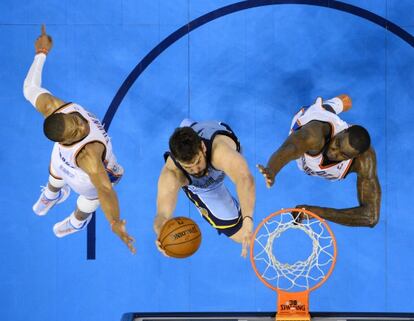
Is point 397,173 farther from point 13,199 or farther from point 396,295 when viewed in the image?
point 13,199

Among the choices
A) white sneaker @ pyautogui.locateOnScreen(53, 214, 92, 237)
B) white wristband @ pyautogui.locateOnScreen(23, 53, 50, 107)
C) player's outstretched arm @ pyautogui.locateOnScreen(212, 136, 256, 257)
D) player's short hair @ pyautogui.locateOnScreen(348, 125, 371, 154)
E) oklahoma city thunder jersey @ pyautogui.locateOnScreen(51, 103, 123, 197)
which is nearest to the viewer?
player's outstretched arm @ pyautogui.locateOnScreen(212, 136, 256, 257)

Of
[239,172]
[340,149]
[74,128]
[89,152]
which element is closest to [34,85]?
[74,128]

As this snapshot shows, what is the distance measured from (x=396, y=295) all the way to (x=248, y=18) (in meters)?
3.68

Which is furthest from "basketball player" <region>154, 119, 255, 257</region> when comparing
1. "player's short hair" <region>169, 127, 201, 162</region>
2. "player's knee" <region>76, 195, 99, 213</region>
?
"player's knee" <region>76, 195, 99, 213</region>

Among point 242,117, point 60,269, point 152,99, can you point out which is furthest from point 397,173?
point 60,269

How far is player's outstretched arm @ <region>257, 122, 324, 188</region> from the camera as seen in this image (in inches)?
204

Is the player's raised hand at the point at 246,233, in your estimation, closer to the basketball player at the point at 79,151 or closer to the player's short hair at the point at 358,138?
the basketball player at the point at 79,151

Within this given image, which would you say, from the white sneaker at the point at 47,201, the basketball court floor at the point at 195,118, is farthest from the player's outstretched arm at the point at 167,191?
the basketball court floor at the point at 195,118

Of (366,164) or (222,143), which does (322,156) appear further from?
(222,143)

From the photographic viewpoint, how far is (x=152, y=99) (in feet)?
24.8

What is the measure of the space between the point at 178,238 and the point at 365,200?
2.05 metres

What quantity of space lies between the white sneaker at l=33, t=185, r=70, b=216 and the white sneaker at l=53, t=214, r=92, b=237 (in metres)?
0.22

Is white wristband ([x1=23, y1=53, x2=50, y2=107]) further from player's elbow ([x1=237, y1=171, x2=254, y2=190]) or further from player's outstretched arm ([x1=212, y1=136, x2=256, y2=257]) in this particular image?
player's elbow ([x1=237, y1=171, x2=254, y2=190])

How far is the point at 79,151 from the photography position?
18.5 feet
